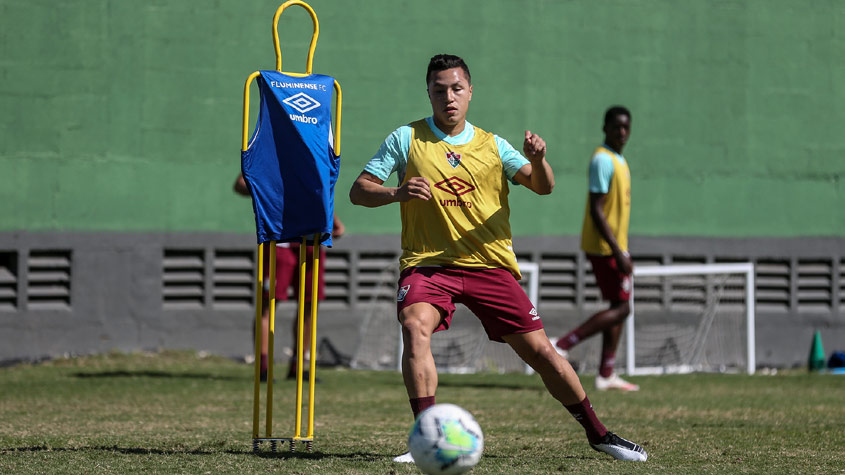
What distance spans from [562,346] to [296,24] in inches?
205

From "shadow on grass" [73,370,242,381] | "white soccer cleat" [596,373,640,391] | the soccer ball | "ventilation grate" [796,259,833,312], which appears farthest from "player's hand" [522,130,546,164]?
"ventilation grate" [796,259,833,312]

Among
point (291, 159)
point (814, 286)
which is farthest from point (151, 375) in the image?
point (814, 286)

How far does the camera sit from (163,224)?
13.5 meters

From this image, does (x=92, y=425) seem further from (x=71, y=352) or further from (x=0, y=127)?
(x=0, y=127)

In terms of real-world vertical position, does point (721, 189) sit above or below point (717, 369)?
above

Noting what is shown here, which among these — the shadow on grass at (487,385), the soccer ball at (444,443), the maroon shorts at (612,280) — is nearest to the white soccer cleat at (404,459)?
the soccer ball at (444,443)

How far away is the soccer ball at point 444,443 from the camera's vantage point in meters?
5.29

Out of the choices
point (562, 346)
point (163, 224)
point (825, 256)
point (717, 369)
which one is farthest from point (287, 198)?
point (825, 256)

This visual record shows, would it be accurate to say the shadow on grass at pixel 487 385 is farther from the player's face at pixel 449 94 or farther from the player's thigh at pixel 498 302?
the player's face at pixel 449 94

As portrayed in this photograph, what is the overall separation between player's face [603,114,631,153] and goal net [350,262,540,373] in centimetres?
275

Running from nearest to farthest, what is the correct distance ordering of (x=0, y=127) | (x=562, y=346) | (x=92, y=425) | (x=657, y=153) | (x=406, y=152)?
(x=406, y=152), (x=92, y=425), (x=562, y=346), (x=0, y=127), (x=657, y=153)

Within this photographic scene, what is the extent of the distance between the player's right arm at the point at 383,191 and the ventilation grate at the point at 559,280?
8.20 meters

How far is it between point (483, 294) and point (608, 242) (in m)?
4.39

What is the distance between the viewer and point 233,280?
13.6 m
